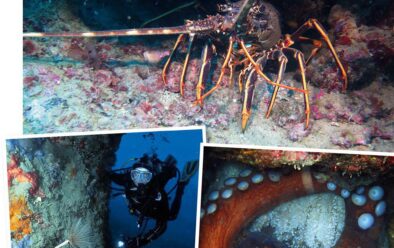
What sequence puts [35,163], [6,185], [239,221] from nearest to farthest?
[6,185], [35,163], [239,221]

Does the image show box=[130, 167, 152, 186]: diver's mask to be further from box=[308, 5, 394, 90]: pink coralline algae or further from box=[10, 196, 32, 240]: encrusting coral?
box=[308, 5, 394, 90]: pink coralline algae

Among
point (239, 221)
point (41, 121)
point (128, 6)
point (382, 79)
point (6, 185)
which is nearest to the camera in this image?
point (6, 185)

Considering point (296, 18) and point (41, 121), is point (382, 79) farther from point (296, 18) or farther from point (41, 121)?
point (41, 121)

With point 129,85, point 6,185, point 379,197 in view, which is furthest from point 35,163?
point 379,197

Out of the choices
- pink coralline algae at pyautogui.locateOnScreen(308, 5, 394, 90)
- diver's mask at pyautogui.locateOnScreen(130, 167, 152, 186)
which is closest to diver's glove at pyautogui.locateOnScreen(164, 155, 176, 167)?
diver's mask at pyautogui.locateOnScreen(130, 167, 152, 186)

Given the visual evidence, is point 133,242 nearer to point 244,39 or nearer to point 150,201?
point 150,201

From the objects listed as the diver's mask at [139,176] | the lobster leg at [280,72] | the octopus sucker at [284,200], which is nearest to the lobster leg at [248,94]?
the lobster leg at [280,72]
